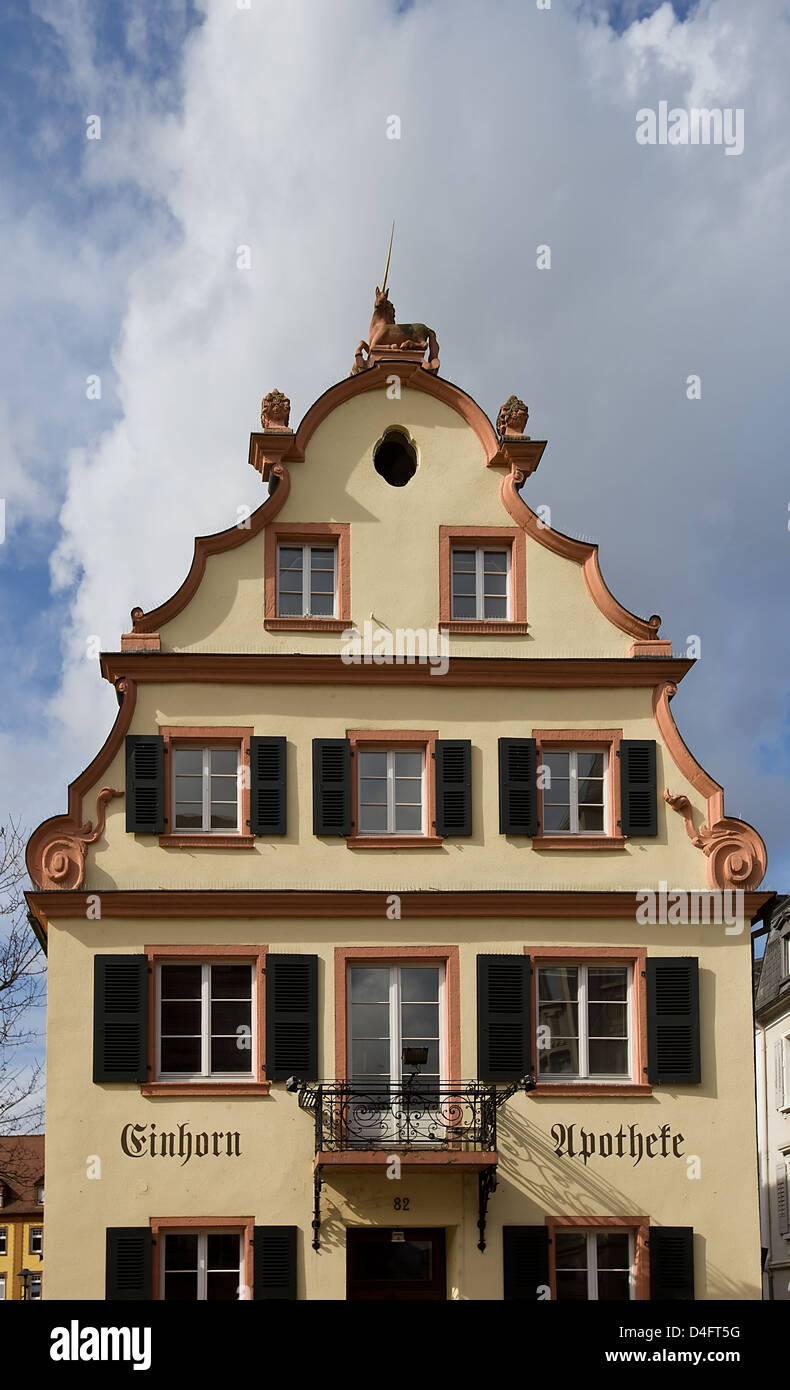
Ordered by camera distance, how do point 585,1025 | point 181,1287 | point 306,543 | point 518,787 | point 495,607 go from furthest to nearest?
1. point 495,607
2. point 306,543
3. point 518,787
4. point 585,1025
5. point 181,1287

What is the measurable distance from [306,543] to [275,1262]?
985 centimetres

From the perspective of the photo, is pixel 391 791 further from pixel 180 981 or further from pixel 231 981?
pixel 180 981

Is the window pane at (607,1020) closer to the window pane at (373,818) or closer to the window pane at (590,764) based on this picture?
the window pane at (590,764)

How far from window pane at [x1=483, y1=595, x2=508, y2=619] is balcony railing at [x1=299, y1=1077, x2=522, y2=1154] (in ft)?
21.8

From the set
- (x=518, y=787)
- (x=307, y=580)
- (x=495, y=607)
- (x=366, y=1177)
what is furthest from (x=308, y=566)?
(x=366, y=1177)

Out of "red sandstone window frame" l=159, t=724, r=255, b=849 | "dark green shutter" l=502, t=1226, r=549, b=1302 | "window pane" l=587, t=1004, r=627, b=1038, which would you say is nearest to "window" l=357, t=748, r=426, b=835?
"red sandstone window frame" l=159, t=724, r=255, b=849

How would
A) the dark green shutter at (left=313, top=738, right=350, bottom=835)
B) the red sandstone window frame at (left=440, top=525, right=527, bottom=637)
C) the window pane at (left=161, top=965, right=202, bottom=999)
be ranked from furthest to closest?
the red sandstone window frame at (left=440, top=525, right=527, bottom=637)
the dark green shutter at (left=313, top=738, right=350, bottom=835)
the window pane at (left=161, top=965, right=202, bottom=999)

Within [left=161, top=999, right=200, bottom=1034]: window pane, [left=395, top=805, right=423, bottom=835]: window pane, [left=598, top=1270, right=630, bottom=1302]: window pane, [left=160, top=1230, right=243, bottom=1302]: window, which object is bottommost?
[left=598, top=1270, right=630, bottom=1302]: window pane

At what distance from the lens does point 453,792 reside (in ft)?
79.1

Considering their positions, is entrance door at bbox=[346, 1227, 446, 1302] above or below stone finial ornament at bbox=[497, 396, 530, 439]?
below

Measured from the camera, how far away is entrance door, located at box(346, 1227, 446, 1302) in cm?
2300

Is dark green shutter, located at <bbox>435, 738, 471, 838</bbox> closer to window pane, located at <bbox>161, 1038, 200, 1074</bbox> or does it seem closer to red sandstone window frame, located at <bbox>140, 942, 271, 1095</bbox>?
red sandstone window frame, located at <bbox>140, 942, 271, 1095</bbox>

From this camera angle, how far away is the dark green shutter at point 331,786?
23922 millimetres

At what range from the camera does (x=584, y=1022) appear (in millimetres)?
23641
